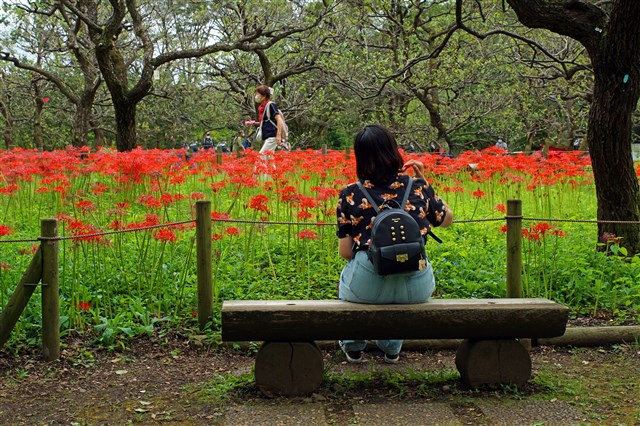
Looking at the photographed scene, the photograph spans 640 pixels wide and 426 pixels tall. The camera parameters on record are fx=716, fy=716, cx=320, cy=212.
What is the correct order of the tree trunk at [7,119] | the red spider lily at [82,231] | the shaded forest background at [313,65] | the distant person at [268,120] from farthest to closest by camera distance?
the tree trunk at [7,119]
the shaded forest background at [313,65]
the distant person at [268,120]
the red spider lily at [82,231]

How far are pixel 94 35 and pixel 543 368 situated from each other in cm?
1208

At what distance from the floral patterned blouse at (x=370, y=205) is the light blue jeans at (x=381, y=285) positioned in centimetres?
12

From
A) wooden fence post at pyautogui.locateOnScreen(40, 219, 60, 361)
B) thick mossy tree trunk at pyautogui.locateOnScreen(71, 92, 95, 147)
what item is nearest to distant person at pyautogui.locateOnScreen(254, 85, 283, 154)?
wooden fence post at pyautogui.locateOnScreen(40, 219, 60, 361)

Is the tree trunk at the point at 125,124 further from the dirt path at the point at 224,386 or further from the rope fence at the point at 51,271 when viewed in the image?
the dirt path at the point at 224,386

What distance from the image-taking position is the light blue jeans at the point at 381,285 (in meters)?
3.89

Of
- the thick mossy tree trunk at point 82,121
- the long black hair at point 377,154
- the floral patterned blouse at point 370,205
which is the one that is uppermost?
the thick mossy tree trunk at point 82,121

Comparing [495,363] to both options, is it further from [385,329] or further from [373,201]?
[373,201]

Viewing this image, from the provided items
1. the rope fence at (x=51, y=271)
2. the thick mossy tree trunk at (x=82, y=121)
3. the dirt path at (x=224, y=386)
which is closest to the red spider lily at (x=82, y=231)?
the rope fence at (x=51, y=271)

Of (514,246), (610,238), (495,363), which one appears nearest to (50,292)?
(495,363)

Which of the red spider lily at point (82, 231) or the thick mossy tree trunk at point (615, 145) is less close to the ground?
the thick mossy tree trunk at point (615, 145)

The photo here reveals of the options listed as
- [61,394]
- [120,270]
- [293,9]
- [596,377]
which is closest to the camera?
[61,394]

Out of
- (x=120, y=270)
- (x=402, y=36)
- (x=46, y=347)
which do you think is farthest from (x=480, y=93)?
(x=46, y=347)

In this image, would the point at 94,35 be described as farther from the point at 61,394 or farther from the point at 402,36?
the point at 61,394

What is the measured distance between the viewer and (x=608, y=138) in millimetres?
6383
